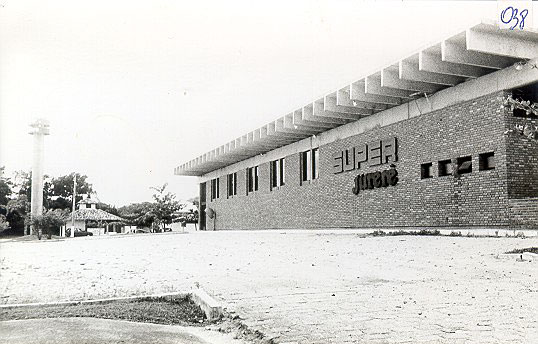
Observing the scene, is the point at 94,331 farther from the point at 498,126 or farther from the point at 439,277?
the point at 498,126

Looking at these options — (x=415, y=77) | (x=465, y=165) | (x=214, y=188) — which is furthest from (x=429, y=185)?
(x=214, y=188)

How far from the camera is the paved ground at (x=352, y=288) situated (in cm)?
404

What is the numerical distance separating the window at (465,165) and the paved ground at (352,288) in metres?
3.99

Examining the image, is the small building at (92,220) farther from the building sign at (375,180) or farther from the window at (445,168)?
the window at (445,168)

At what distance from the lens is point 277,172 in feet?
90.8

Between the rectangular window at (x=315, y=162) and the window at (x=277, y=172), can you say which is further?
the window at (x=277, y=172)

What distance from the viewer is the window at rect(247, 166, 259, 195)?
3050 centimetres

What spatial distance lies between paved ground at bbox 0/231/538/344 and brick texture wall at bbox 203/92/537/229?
3072 mm

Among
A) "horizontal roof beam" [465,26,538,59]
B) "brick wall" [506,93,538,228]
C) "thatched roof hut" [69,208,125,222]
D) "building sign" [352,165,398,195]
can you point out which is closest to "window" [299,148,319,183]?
"building sign" [352,165,398,195]

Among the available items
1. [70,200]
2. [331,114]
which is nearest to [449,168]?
[331,114]

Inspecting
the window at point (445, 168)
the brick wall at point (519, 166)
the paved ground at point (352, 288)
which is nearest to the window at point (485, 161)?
the brick wall at point (519, 166)

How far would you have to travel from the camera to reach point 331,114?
1984 centimetres

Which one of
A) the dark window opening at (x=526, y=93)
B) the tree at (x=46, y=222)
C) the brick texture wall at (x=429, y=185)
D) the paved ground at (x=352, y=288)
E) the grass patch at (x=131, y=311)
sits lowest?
the grass patch at (x=131, y=311)

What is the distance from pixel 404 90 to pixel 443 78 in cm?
155
